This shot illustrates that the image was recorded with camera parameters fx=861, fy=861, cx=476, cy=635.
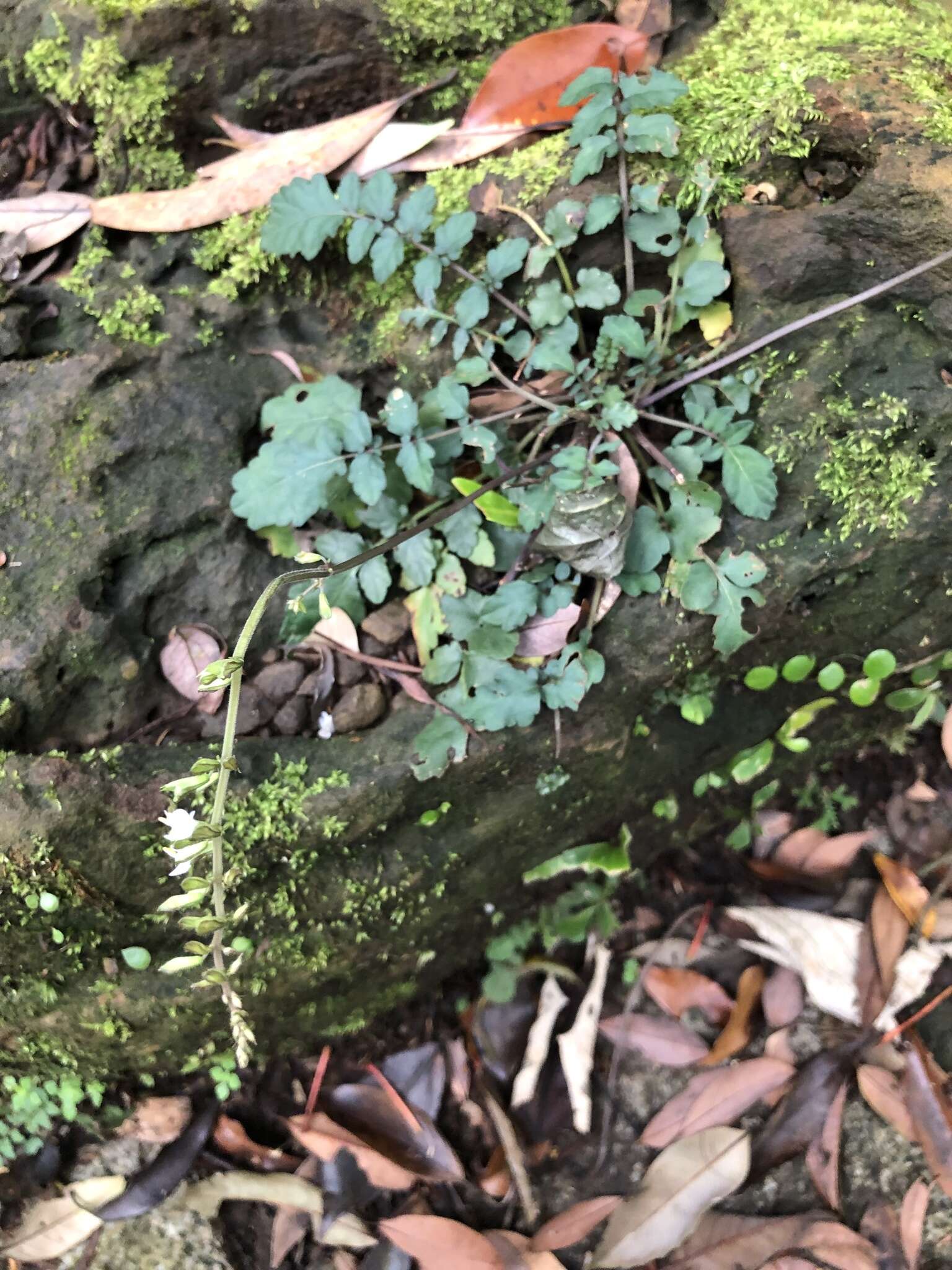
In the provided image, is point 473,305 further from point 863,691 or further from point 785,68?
point 863,691

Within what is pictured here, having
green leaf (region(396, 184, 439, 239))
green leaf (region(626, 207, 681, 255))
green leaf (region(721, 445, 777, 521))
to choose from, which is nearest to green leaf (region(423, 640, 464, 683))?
green leaf (region(721, 445, 777, 521))

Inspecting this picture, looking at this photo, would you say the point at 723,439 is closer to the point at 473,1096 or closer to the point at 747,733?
the point at 747,733

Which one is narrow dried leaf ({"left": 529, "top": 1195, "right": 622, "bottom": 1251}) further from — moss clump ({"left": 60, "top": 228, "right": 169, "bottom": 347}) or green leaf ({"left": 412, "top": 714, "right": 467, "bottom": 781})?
moss clump ({"left": 60, "top": 228, "right": 169, "bottom": 347})

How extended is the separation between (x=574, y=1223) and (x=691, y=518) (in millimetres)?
1990

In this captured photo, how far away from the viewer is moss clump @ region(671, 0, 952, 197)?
7.13 feet

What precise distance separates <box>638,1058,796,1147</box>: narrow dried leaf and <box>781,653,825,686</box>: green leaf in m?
1.21

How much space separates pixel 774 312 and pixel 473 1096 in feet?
7.85

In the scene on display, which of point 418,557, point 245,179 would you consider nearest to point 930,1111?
point 418,557

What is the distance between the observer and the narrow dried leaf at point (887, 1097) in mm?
2543

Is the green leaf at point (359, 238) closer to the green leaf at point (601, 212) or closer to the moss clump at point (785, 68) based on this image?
the green leaf at point (601, 212)

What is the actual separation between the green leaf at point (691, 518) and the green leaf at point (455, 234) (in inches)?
32.7

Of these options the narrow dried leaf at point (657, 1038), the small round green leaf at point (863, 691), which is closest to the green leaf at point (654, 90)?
the small round green leaf at point (863, 691)

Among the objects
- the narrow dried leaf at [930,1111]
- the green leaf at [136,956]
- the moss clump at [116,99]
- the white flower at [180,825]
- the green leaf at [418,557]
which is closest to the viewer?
the white flower at [180,825]

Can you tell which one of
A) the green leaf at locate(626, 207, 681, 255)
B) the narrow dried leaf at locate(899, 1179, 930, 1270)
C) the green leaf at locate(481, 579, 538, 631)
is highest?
the green leaf at locate(626, 207, 681, 255)
